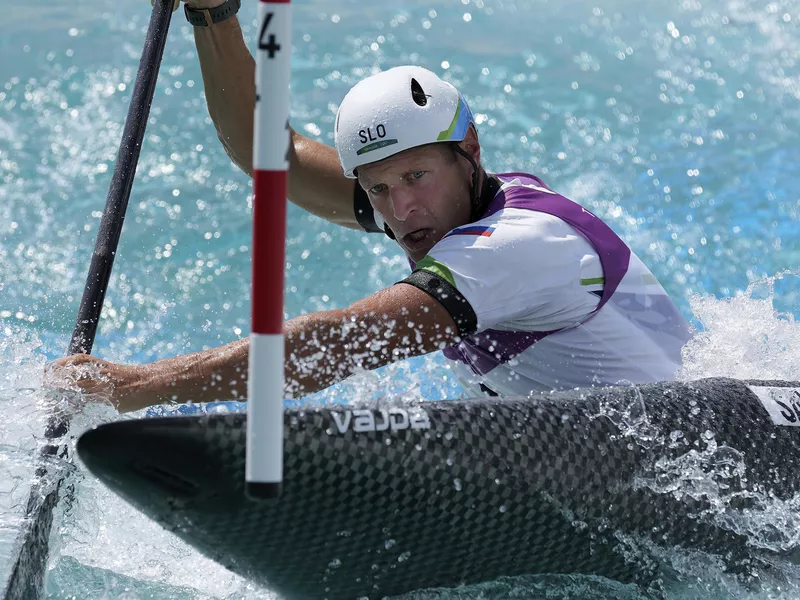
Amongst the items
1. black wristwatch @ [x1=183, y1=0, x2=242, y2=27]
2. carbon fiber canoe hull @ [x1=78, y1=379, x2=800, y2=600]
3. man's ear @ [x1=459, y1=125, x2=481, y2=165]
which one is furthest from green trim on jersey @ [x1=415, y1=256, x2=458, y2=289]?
black wristwatch @ [x1=183, y1=0, x2=242, y2=27]

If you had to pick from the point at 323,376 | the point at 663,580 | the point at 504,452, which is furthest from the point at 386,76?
the point at 663,580

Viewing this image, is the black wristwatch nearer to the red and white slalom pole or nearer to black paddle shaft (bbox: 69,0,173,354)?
black paddle shaft (bbox: 69,0,173,354)

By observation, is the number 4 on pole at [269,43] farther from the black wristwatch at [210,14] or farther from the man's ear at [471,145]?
the black wristwatch at [210,14]

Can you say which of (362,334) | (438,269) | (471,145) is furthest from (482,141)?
(362,334)

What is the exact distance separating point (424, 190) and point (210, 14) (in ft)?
4.29

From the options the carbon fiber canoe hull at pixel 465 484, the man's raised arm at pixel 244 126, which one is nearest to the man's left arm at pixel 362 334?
the carbon fiber canoe hull at pixel 465 484

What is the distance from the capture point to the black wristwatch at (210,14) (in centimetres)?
362

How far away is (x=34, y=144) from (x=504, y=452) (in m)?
5.17

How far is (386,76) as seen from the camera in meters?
2.90

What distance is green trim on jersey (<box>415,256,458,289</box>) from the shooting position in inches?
95.3

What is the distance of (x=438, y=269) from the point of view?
8.02ft

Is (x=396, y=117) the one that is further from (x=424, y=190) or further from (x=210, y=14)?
(x=210, y=14)

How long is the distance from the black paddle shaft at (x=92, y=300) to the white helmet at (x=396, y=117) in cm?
83

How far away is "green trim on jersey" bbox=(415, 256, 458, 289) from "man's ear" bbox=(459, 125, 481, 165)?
0.57m
